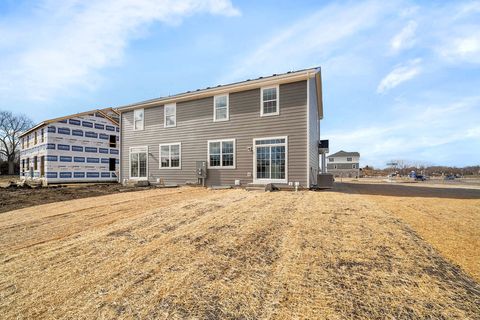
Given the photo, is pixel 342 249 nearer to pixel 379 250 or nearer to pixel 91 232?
pixel 379 250

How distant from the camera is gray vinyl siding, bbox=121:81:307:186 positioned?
34.6ft

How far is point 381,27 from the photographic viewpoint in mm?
8672

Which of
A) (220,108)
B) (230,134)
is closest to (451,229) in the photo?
(230,134)

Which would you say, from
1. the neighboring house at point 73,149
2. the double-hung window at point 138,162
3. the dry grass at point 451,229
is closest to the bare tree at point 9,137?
the neighboring house at point 73,149

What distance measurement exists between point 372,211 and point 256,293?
192 inches

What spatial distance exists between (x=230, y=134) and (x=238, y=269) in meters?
9.75

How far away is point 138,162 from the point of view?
50.4 ft

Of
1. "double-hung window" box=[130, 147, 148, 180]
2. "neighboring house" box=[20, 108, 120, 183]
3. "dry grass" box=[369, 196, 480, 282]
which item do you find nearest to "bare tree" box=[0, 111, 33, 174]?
"neighboring house" box=[20, 108, 120, 183]

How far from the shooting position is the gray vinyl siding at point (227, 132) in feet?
34.6

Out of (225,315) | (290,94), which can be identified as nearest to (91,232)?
(225,315)

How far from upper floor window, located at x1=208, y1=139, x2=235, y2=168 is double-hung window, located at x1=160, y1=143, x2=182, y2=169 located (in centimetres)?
230

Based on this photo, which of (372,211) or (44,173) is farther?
(44,173)

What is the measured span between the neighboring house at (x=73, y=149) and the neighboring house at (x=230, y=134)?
9.70 m

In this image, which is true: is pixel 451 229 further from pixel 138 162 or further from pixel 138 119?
pixel 138 119
